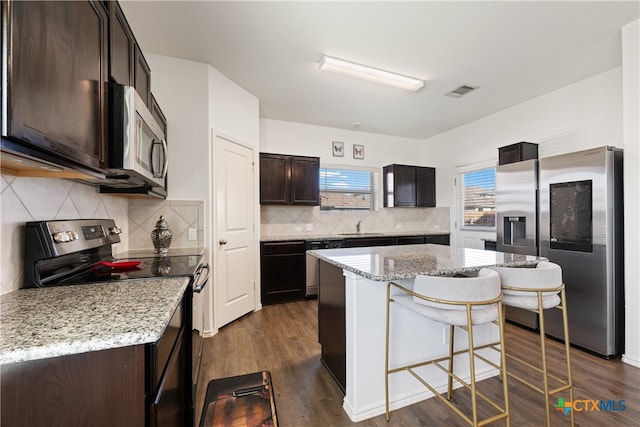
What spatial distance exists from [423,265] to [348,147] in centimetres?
359

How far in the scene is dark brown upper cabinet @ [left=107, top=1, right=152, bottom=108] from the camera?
1.25 m

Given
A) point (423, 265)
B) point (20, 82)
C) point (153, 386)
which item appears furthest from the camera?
point (423, 265)

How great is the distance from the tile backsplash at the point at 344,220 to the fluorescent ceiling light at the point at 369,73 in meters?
2.22

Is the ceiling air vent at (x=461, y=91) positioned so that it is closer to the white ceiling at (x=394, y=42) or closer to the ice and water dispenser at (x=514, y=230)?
the white ceiling at (x=394, y=42)

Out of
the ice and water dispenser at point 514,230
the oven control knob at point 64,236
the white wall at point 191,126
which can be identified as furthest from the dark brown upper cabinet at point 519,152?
the oven control knob at point 64,236

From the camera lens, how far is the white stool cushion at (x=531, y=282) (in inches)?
59.7

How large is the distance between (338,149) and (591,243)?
11.4 feet

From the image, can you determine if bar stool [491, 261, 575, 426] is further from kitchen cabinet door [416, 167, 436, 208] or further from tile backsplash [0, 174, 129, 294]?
kitchen cabinet door [416, 167, 436, 208]

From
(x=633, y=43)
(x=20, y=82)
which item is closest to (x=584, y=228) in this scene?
(x=633, y=43)

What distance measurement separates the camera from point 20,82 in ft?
2.27

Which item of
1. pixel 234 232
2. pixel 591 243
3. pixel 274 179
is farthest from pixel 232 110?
pixel 591 243

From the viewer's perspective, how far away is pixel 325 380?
6.63 ft

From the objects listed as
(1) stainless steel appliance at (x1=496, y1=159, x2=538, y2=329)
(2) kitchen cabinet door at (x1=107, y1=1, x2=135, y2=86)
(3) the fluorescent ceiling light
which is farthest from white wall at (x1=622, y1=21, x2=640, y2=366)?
(2) kitchen cabinet door at (x1=107, y1=1, x2=135, y2=86)

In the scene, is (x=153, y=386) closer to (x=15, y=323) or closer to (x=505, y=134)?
(x=15, y=323)
